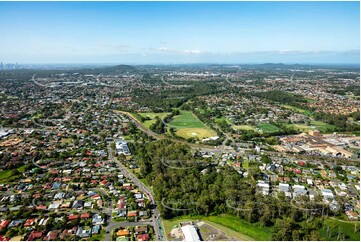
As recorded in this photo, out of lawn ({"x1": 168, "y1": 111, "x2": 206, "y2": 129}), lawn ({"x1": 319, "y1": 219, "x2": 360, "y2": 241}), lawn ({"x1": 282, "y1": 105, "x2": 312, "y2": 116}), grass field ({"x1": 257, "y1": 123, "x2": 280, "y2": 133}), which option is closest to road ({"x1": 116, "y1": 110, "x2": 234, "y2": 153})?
lawn ({"x1": 168, "y1": 111, "x2": 206, "y2": 129})

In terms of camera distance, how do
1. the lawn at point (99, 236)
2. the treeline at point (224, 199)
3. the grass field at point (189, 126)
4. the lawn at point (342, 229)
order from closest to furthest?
the lawn at point (99, 236) → the lawn at point (342, 229) → the treeline at point (224, 199) → the grass field at point (189, 126)

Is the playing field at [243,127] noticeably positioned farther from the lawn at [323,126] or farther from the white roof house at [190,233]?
the white roof house at [190,233]

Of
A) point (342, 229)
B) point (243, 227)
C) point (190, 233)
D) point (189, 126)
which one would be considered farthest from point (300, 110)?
point (190, 233)

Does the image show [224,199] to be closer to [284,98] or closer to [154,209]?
[154,209]

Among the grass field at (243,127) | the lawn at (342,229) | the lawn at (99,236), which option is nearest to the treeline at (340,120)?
the grass field at (243,127)

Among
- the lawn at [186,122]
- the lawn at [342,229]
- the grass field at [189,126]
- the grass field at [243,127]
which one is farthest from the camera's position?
the lawn at [186,122]

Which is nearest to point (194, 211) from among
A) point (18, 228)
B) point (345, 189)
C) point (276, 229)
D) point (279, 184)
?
point (276, 229)

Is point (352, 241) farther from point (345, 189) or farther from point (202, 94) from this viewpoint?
point (202, 94)

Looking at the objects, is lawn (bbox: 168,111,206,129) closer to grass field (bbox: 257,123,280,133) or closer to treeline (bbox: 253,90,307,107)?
grass field (bbox: 257,123,280,133)
